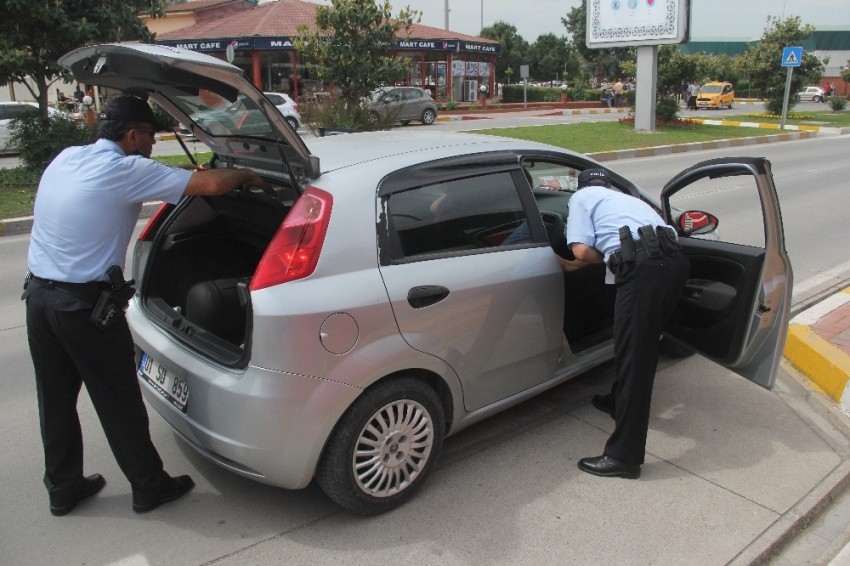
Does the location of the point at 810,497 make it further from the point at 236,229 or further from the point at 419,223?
the point at 236,229

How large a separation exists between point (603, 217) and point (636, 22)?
2084 centimetres

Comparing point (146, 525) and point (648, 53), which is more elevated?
point (648, 53)

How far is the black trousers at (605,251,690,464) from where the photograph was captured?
3119 millimetres

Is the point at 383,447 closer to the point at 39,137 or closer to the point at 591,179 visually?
the point at 591,179

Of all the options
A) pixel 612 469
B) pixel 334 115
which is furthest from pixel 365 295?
pixel 334 115

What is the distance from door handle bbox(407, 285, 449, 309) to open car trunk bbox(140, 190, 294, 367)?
754 mm

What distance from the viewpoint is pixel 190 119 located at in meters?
3.54

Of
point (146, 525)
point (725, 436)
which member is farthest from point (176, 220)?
point (725, 436)

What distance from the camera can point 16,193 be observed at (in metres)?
11.1

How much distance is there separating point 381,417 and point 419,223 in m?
0.84

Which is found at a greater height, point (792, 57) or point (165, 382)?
point (792, 57)

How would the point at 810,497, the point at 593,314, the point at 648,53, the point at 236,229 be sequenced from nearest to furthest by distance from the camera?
the point at 810,497, the point at 236,229, the point at 593,314, the point at 648,53

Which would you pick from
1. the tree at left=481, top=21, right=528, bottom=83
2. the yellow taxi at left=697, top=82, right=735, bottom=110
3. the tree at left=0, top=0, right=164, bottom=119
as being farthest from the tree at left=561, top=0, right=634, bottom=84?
the tree at left=0, top=0, right=164, bottom=119

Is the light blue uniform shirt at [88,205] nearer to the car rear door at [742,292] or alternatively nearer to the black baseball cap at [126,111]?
the black baseball cap at [126,111]
